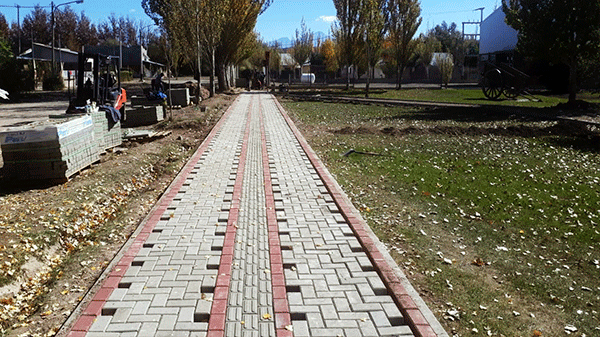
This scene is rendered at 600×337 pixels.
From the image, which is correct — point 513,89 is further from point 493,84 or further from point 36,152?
point 36,152

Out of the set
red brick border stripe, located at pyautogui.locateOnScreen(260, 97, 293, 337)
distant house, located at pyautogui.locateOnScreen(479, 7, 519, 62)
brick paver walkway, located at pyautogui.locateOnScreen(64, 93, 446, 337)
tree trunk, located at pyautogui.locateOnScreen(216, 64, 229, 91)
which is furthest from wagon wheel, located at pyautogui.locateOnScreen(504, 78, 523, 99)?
red brick border stripe, located at pyautogui.locateOnScreen(260, 97, 293, 337)

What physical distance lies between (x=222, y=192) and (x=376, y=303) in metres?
4.33

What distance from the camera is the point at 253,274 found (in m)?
5.20

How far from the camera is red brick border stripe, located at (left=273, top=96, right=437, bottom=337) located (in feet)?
13.8

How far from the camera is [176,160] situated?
1167 cm

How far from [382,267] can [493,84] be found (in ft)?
87.1

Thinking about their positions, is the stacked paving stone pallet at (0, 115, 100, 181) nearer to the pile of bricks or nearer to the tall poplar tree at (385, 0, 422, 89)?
the pile of bricks

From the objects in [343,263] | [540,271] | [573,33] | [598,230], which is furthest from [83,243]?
[573,33]

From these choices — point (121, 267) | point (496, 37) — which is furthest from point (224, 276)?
point (496, 37)

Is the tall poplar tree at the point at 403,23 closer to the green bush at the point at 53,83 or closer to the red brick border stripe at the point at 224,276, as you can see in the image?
the green bush at the point at 53,83

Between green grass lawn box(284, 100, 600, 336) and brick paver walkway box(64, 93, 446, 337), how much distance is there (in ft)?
1.54

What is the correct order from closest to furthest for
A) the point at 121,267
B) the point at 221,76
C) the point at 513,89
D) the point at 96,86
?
the point at 121,267 < the point at 96,86 < the point at 513,89 < the point at 221,76

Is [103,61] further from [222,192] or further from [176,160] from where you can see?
[222,192]

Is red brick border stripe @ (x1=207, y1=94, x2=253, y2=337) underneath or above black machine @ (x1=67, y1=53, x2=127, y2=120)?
underneath
